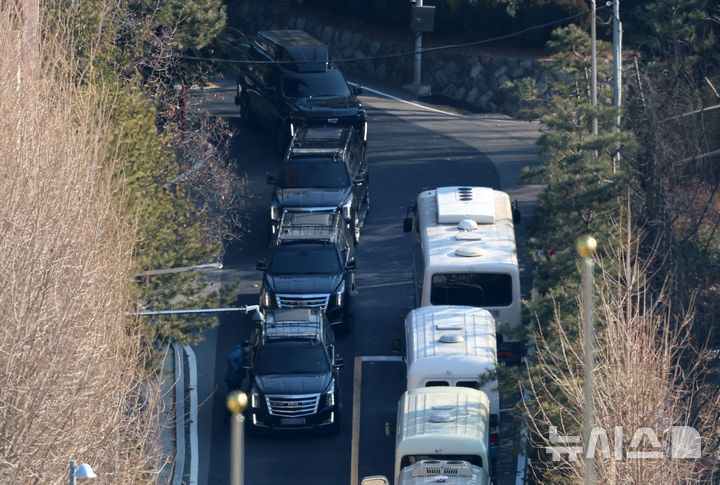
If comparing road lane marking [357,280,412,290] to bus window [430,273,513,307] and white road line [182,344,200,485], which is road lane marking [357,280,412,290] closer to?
bus window [430,273,513,307]

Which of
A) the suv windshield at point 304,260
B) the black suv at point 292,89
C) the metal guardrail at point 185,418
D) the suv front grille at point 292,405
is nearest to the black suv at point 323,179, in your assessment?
the black suv at point 292,89

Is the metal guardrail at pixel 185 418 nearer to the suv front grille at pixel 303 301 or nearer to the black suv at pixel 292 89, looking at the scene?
the suv front grille at pixel 303 301

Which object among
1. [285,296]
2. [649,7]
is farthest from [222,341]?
[649,7]

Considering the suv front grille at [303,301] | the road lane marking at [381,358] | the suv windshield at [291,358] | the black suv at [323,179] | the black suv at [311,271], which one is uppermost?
the black suv at [323,179]

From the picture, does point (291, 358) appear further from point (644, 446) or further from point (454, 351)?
point (644, 446)

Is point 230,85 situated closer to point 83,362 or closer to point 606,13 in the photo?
point 606,13

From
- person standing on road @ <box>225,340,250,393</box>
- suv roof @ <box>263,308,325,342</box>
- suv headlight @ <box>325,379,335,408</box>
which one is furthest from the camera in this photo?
suv roof @ <box>263,308,325,342</box>

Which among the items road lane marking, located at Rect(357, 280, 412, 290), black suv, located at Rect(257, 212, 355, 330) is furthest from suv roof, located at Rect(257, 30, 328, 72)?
black suv, located at Rect(257, 212, 355, 330)
